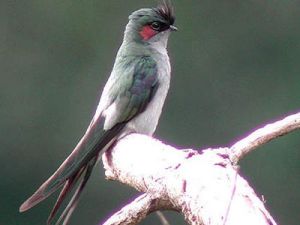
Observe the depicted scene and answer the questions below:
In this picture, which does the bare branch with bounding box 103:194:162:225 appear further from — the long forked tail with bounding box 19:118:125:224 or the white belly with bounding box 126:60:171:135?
the white belly with bounding box 126:60:171:135

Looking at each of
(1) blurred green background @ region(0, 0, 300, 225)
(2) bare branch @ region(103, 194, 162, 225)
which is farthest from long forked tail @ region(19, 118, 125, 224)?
(1) blurred green background @ region(0, 0, 300, 225)

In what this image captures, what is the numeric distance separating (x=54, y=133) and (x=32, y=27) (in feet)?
6.71

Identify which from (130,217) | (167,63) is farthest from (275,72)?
(130,217)

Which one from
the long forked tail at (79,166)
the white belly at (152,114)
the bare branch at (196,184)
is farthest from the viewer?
the white belly at (152,114)

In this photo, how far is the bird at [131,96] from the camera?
5.45m

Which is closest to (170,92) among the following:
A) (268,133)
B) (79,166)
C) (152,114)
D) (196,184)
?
(152,114)

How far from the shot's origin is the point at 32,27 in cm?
2006

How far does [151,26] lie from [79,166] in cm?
145

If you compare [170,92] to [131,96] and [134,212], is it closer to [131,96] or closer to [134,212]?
[131,96]

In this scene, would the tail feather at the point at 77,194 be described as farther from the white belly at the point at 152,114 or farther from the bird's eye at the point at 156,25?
the bird's eye at the point at 156,25

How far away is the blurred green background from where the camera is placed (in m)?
17.2

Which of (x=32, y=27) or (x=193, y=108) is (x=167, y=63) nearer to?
(x=193, y=108)

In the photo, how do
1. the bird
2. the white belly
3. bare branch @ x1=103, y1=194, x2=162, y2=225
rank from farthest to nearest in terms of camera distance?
the white belly
the bird
bare branch @ x1=103, y1=194, x2=162, y2=225

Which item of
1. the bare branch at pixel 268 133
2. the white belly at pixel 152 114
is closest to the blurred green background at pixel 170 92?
the white belly at pixel 152 114
